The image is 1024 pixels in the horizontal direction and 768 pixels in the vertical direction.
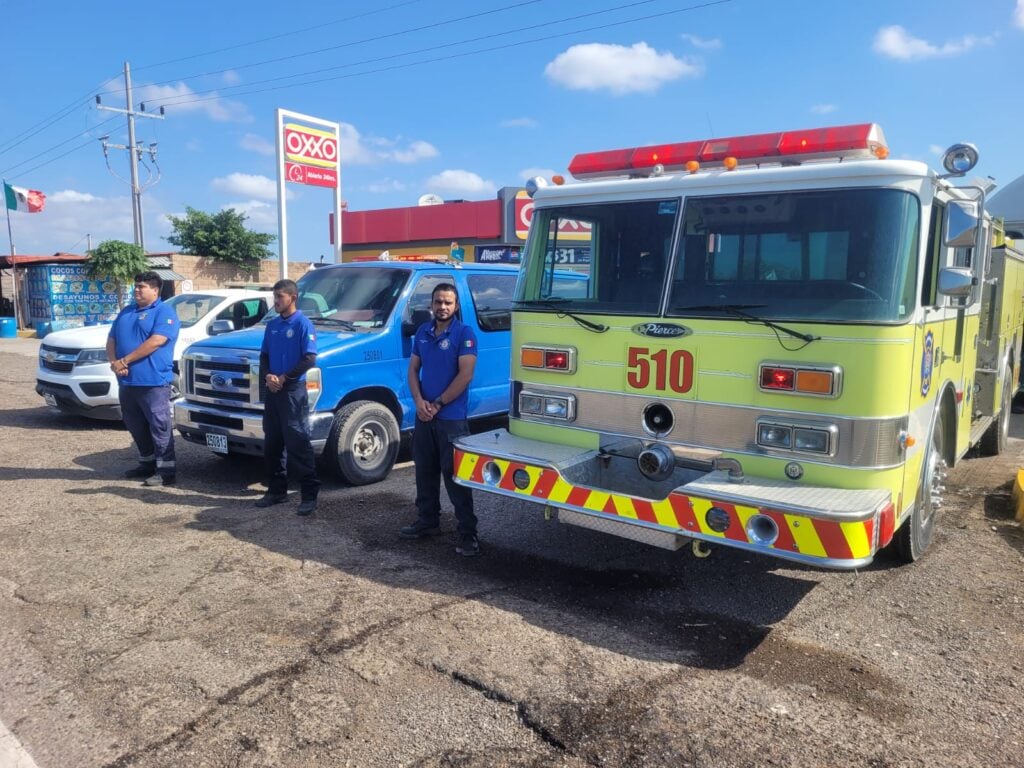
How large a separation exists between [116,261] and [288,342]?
22.1 metres

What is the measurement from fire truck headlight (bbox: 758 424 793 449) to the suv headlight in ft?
27.9

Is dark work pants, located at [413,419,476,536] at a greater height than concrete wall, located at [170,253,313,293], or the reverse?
A: concrete wall, located at [170,253,313,293]

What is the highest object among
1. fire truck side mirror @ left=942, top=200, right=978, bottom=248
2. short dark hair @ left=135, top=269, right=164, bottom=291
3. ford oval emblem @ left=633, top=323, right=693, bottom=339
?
fire truck side mirror @ left=942, top=200, right=978, bottom=248

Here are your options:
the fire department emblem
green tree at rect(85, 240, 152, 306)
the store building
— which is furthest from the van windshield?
green tree at rect(85, 240, 152, 306)

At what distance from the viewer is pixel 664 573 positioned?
16.8 ft

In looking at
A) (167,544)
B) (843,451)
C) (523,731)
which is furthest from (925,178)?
(167,544)

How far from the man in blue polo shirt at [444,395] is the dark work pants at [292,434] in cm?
107

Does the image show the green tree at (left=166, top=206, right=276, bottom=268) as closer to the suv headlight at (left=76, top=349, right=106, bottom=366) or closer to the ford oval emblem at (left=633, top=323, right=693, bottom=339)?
the suv headlight at (left=76, top=349, right=106, bottom=366)

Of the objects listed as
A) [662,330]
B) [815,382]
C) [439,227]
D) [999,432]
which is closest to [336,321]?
[662,330]

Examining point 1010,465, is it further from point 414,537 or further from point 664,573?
point 414,537

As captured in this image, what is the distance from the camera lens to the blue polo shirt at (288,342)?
20.0 feet

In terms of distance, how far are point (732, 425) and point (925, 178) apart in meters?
1.56

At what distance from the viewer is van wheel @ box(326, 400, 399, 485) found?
271 inches

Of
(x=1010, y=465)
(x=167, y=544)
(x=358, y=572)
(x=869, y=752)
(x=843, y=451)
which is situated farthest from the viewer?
(x=1010, y=465)
